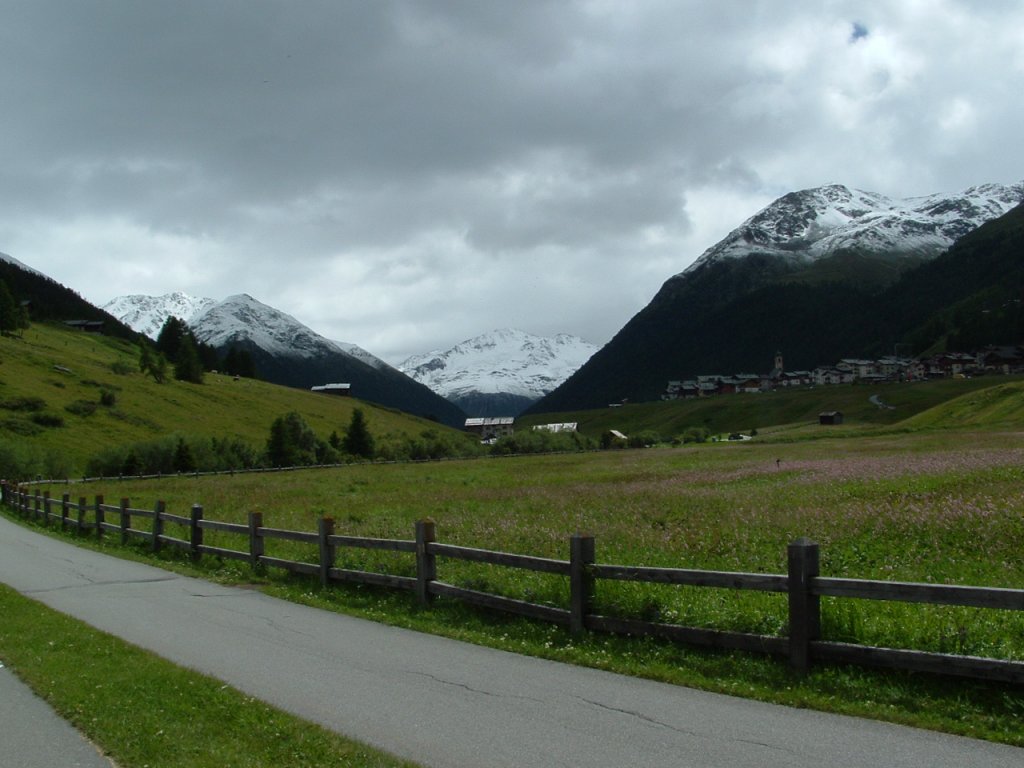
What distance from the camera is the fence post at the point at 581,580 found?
10.9 meters

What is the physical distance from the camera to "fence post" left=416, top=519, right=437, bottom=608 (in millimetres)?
13703

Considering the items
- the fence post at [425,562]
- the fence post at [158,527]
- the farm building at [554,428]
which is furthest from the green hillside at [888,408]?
the fence post at [425,562]

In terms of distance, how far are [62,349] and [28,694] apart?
172697mm

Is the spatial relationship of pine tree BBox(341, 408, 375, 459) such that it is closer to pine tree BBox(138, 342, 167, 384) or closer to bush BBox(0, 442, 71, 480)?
bush BBox(0, 442, 71, 480)

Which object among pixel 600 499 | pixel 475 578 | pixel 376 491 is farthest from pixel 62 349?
pixel 475 578

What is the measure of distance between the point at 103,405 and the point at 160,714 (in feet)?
425

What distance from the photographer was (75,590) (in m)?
17.3

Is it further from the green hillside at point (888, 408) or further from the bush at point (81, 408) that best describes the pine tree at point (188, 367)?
the green hillside at point (888, 408)

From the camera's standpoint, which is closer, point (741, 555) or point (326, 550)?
point (741, 555)

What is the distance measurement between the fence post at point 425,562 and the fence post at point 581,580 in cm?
342

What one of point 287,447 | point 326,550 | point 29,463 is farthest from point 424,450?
point 326,550

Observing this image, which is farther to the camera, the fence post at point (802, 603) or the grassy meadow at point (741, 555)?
the fence post at point (802, 603)

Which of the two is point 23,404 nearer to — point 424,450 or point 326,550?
point 424,450

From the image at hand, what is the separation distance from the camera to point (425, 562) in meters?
13.8
